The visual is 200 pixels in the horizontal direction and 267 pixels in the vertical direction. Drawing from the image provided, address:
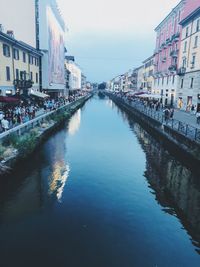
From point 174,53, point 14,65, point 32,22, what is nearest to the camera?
point 14,65

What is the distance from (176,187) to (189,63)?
31074 millimetres

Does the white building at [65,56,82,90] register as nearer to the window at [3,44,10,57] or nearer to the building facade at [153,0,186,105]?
the building facade at [153,0,186,105]

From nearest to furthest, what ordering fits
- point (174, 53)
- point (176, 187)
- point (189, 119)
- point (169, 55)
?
point (176, 187), point (189, 119), point (174, 53), point (169, 55)

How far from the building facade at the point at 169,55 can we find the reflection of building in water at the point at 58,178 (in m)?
32.5

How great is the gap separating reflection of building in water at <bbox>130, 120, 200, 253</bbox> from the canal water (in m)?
0.05

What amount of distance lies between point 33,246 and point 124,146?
16.4m

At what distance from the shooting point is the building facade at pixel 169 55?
45875mm

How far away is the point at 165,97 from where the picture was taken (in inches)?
2095

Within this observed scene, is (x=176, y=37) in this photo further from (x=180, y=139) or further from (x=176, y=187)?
(x=176, y=187)

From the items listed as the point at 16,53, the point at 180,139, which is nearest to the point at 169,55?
the point at 16,53

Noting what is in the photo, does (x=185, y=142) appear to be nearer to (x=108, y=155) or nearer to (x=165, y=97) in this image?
(x=108, y=155)

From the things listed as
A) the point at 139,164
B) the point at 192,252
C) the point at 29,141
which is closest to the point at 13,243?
the point at 192,252

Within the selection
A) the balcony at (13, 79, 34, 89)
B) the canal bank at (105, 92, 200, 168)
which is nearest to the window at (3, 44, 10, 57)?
the balcony at (13, 79, 34, 89)

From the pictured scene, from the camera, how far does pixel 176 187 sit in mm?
14047
